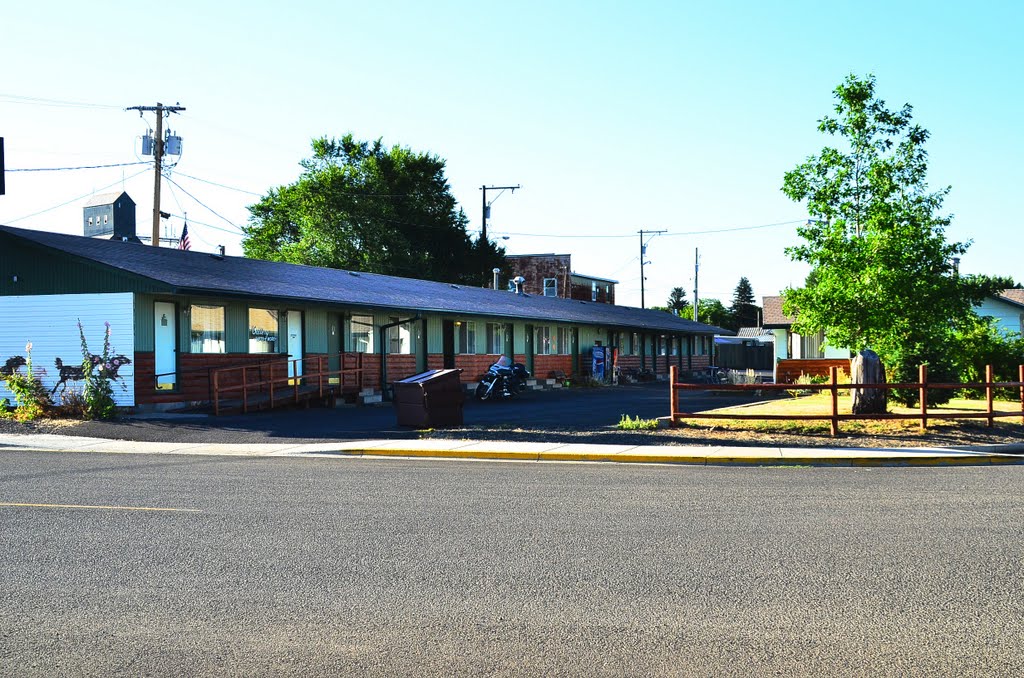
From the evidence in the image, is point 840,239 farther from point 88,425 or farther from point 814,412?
point 88,425

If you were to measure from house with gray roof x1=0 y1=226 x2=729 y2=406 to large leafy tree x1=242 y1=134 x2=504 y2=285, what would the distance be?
2496 centimetres

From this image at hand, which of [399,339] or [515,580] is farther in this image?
[399,339]

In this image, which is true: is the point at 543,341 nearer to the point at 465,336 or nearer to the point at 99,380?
the point at 465,336

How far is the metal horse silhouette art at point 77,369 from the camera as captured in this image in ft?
82.3

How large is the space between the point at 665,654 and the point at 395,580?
247 centimetres

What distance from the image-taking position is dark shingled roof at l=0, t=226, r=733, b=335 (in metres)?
26.1

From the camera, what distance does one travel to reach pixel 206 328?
2742 centimetres

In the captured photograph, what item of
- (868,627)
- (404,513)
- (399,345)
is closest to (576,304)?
(399,345)

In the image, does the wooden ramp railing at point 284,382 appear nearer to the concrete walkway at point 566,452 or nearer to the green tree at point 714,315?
the concrete walkway at point 566,452

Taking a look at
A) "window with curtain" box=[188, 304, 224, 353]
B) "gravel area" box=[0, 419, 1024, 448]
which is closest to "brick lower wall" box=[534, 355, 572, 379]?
"window with curtain" box=[188, 304, 224, 353]

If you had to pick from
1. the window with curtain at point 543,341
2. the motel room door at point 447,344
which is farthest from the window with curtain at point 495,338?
the window with curtain at point 543,341

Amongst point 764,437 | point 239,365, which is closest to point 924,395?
point 764,437

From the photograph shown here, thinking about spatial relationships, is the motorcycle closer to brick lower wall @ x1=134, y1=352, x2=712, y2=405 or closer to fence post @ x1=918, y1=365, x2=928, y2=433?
brick lower wall @ x1=134, y1=352, x2=712, y2=405

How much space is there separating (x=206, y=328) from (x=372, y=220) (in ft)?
133
